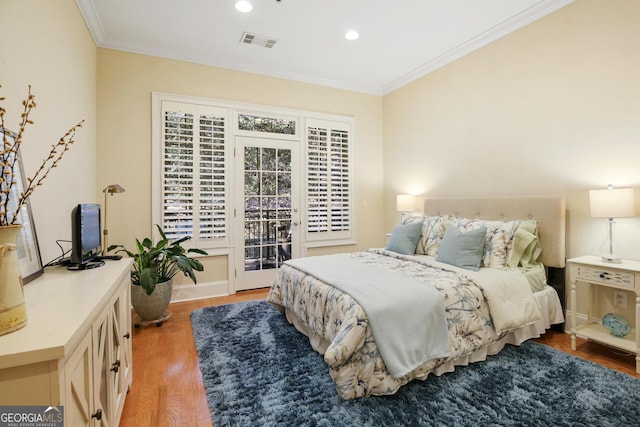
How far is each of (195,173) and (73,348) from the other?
3181mm

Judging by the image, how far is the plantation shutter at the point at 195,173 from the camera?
3826 millimetres

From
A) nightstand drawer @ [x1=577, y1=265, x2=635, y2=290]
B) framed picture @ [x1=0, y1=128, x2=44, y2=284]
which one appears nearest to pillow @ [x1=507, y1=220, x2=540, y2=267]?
nightstand drawer @ [x1=577, y1=265, x2=635, y2=290]

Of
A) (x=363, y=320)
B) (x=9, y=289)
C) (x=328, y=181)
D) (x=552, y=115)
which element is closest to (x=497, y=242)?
(x=552, y=115)

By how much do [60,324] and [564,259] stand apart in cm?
360

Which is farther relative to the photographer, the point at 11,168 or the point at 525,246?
the point at 525,246

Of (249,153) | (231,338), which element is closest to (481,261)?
(231,338)

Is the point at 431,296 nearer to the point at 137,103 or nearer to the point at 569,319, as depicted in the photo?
the point at 569,319

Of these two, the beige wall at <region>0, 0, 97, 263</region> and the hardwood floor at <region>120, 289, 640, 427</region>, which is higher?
the beige wall at <region>0, 0, 97, 263</region>

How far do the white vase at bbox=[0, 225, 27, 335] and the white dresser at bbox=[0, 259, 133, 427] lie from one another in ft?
0.12

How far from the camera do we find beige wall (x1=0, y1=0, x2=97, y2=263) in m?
1.68

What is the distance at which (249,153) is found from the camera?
430 cm

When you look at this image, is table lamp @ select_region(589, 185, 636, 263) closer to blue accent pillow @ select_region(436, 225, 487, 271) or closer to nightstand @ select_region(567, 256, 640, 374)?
nightstand @ select_region(567, 256, 640, 374)

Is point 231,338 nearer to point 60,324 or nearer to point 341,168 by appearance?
point 60,324

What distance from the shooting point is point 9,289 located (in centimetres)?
98
